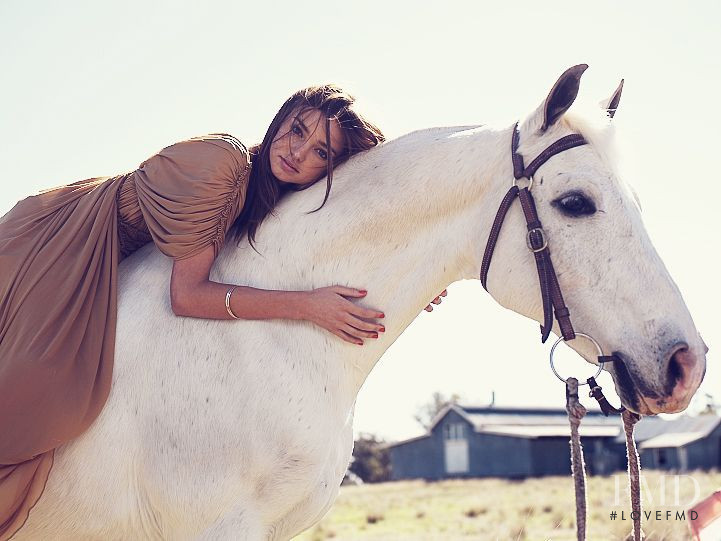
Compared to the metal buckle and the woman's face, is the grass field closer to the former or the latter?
the metal buckle

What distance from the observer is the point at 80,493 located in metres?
2.62

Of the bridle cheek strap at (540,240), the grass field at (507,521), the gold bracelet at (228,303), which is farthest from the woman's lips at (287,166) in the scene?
the grass field at (507,521)

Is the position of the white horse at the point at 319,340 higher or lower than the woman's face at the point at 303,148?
lower

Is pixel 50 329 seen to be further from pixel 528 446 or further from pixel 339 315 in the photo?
pixel 528 446

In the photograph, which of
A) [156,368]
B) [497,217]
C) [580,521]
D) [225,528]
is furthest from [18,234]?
[580,521]

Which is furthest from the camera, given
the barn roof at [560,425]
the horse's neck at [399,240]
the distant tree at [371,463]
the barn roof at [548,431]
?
the distant tree at [371,463]

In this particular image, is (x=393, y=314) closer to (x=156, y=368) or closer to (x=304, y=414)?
(x=304, y=414)

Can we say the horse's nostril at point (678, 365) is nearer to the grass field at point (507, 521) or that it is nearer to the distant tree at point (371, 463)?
the grass field at point (507, 521)

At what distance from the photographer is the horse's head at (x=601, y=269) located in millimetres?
2398

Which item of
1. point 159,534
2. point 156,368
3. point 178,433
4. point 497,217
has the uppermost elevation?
point 497,217

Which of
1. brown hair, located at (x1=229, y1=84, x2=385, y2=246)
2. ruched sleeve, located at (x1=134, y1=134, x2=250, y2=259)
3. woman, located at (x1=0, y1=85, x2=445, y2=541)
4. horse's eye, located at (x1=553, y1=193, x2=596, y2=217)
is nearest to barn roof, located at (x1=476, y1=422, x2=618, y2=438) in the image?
brown hair, located at (x1=229, y1=84, x2=385, y2=246)

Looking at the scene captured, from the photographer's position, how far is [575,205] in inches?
103

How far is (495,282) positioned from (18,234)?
6.32ft

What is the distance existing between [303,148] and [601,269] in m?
1.31
